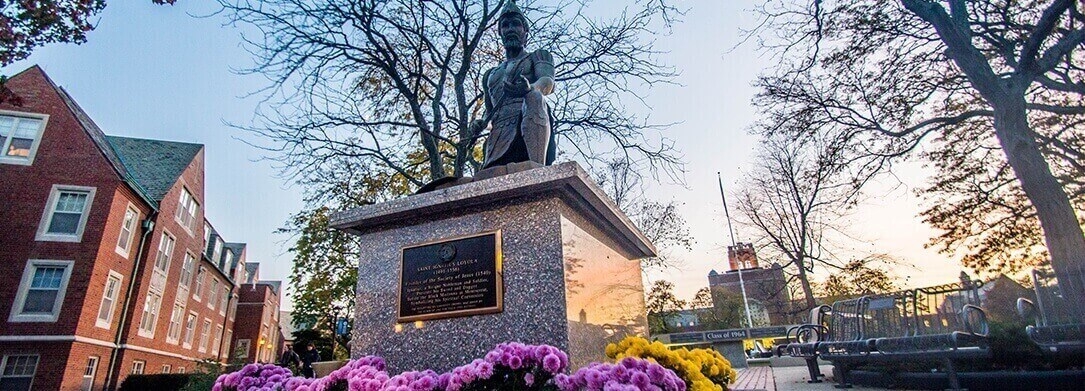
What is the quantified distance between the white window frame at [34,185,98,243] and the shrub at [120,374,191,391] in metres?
6.27

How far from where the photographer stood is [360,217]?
4285mm

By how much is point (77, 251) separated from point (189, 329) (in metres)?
12.4

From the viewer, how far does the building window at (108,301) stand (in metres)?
19.2

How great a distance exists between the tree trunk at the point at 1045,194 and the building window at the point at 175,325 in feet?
111

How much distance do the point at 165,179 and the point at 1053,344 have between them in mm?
31980

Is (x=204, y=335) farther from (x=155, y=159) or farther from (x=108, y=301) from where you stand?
(x=108, y=301)

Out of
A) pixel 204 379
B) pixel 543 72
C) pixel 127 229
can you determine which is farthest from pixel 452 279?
pixel 127 229

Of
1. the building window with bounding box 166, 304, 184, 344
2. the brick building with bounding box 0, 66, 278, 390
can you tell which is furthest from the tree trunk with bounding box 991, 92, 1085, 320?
the building window with bounding box 166, 304, 184, 344

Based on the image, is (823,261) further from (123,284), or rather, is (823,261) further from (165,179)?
A: (165,179)

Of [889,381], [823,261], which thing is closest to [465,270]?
[889,381]

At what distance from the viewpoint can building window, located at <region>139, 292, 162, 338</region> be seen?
22219 millimetres

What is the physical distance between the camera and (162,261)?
948 inches

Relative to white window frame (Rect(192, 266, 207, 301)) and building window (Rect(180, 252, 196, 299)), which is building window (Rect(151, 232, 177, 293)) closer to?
building window (Rect(180, 252, 196, 299))

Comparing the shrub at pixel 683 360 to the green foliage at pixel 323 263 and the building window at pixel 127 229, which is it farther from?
the building window at pixel 127 229
